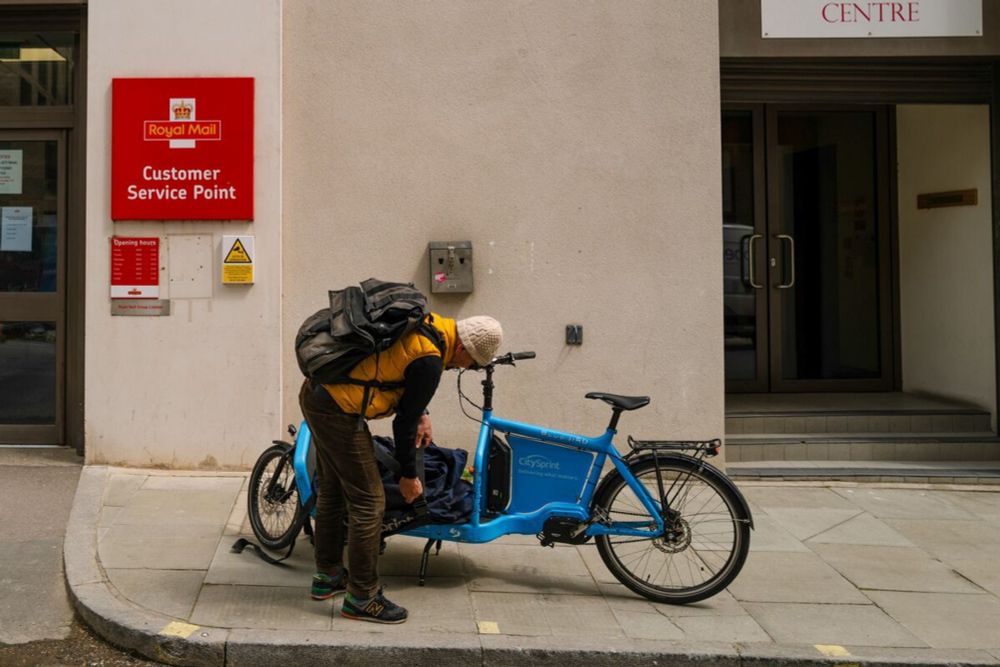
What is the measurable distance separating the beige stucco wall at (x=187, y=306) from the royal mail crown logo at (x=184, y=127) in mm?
224

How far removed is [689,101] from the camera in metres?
7.51

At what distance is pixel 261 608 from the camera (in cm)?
492

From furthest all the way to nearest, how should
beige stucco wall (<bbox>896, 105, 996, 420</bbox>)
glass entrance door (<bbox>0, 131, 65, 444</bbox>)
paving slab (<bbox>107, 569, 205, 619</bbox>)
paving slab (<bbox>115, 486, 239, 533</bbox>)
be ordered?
beige stucco wall (<bbox>896, 105, 996, 420</bbox>), glass entrance door (<bbox>0, 131, 65, 444</bbox>), paving slab (<bbox>115, 486, 239, 533</bbox>), paving slab (<bbox>107, 569, 205, 619</bbox>)

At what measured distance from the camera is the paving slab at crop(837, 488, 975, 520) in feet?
23.0

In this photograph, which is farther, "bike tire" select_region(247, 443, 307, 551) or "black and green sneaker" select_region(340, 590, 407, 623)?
"bike tire" select_region(247, 443, 307, 551)

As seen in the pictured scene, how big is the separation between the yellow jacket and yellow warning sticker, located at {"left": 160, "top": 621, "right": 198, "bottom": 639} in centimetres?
117

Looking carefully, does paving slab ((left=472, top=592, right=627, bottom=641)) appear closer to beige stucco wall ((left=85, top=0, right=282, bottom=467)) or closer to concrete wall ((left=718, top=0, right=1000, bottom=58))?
beige stucco wall ((left=85, top=0, right=282, bottom=467))

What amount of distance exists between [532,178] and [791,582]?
3350mm

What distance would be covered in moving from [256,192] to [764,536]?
405 centimetres

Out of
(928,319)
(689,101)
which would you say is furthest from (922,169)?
(689,101)

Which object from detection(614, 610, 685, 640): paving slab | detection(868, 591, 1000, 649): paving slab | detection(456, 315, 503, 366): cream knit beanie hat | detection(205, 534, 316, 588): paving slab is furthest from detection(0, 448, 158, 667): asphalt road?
detection(868, 591, 1000, 649): paving slab

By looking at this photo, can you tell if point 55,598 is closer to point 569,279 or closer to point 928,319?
point 569,279

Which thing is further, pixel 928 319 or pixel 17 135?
pixel 928 319

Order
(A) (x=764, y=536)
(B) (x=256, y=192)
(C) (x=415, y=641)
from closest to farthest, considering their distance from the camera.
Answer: (C) (x=415, y=641) → (A) (x=764, y=536) → (B) (x=256, y=192)
